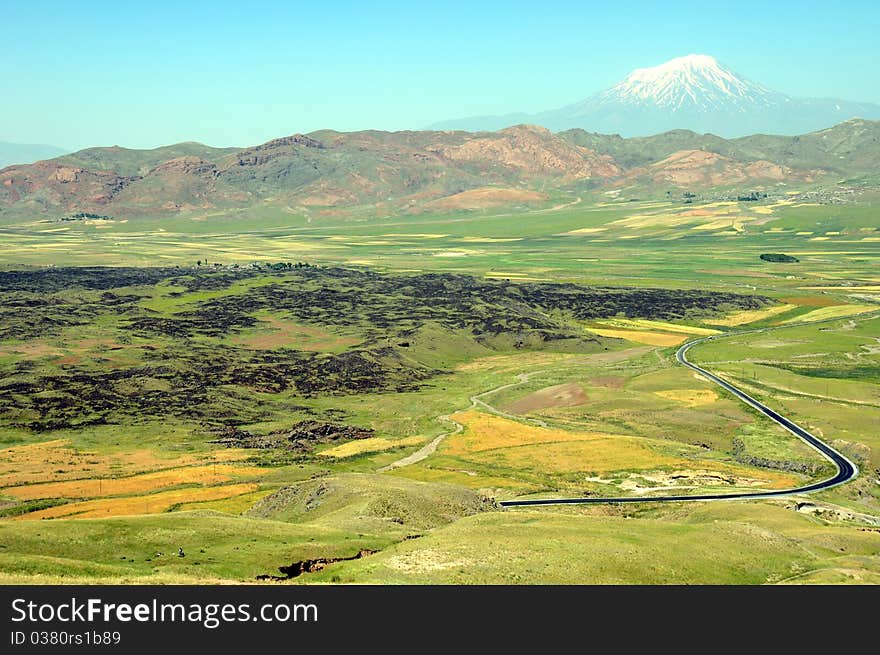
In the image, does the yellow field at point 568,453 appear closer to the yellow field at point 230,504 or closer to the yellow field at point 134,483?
the yellow field at point 134,483

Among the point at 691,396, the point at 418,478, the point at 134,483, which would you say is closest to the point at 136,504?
the point at 134,483

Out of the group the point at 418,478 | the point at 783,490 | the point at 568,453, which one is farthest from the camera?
the point at 568,453

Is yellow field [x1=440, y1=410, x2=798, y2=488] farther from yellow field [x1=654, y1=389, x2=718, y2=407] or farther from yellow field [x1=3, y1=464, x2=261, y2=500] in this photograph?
yellow field [x1=3, y1=464, x2=261, y2=500]

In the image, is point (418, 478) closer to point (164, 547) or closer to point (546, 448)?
point (546, 448)

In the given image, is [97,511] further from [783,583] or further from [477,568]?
[783,583]

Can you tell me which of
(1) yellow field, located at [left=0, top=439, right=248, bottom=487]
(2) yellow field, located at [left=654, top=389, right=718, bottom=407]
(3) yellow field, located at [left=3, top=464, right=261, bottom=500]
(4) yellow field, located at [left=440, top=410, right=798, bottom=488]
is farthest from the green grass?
(2) yellow field, located at [left=654, top=389, right=718, bottom=407]
